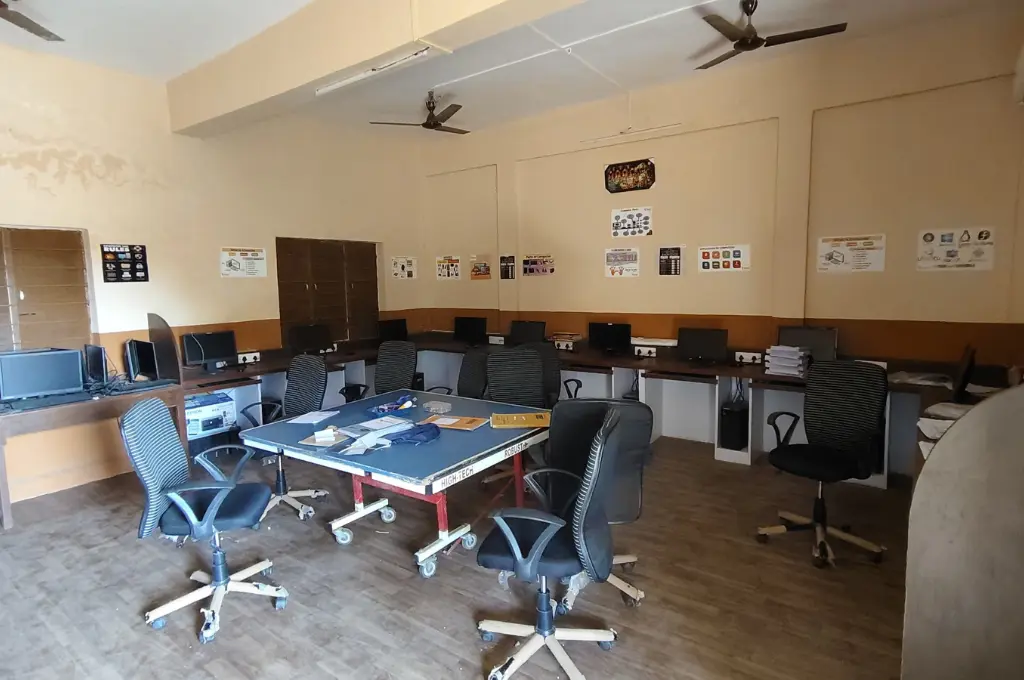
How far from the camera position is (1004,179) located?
4.07 meters

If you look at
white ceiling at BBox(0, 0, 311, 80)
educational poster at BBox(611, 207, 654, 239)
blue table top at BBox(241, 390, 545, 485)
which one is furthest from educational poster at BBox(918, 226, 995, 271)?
white ceiling at BBox(0, 0, 311, 80)

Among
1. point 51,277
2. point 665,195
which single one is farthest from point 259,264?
point 665,195

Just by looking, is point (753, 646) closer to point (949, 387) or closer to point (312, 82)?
point (949, 387)

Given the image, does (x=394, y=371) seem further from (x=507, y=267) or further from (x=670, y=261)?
(x=670, y=261)

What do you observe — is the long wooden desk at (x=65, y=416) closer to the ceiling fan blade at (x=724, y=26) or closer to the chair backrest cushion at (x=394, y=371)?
the chair backrest cushion at (x=394, y=371)

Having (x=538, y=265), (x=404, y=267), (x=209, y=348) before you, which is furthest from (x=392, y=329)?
(x=209, y=348)

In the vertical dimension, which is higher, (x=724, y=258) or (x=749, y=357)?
(x=724, y=258)

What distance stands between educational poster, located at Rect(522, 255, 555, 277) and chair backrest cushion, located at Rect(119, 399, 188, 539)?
4.38 m

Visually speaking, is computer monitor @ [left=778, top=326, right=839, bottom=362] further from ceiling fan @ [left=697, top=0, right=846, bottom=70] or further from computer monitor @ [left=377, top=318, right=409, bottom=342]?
computer monitor @ [left=377, top=318, right=409, bottom=342]

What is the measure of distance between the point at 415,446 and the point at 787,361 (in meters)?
3.17

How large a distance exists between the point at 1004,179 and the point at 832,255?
1.20 meters

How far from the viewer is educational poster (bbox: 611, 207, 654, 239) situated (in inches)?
228

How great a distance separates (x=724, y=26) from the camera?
371 cm

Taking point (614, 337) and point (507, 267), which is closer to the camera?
point (614, 337)
